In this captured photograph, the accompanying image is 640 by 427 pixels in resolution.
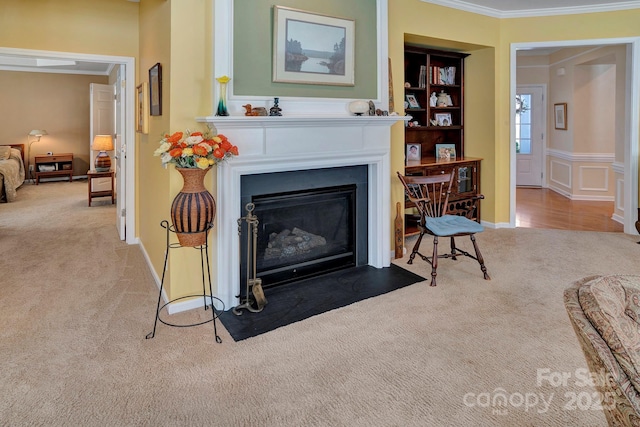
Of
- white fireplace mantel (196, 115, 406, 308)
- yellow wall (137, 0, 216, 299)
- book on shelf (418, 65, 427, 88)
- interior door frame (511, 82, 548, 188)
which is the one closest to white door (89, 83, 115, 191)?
yellow wall (137, 0, 216, 299)

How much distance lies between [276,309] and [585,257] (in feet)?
10.4

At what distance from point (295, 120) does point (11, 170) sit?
7.00 meters

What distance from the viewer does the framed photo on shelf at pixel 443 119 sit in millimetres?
5527

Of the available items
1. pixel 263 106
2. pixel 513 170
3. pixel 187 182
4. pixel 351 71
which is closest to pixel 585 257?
pixel 513 170

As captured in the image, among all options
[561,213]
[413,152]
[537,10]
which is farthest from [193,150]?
[561,213]

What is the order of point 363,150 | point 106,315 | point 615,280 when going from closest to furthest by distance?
1. point 615,280
2. point 106,315
3. point 363,150

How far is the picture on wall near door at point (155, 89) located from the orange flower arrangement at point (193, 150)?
28.6 inches

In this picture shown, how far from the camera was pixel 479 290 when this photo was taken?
3.29 m

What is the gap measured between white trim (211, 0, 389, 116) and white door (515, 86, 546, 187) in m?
6.20

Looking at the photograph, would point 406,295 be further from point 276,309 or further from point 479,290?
point 276,309

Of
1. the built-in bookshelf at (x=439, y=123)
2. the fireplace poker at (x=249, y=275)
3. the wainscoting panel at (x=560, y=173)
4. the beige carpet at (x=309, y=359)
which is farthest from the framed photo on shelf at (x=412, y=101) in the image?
the wainscoting panel at (x=560, y=173)

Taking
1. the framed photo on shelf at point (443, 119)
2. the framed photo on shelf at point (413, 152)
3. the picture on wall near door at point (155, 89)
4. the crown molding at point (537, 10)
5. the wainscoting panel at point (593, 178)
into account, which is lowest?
the wainscoting panel at point (593, 178)

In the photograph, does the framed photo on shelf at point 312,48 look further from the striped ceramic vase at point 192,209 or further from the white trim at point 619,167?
the white trim at point 619,167

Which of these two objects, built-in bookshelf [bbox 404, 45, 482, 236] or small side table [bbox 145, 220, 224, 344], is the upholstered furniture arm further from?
built-in bookshelf [bbox 404, 45, 482, 236]
